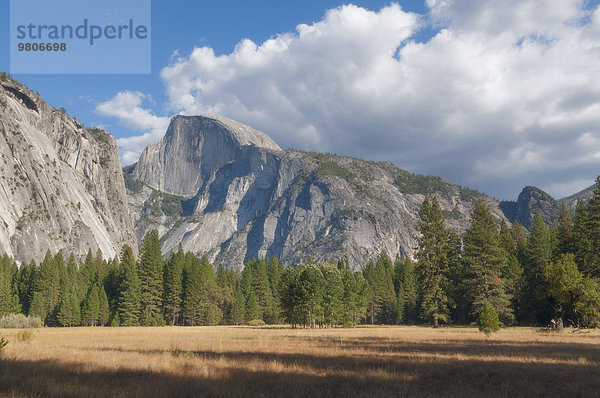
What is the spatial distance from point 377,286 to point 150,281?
176ft

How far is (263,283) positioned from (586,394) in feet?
316

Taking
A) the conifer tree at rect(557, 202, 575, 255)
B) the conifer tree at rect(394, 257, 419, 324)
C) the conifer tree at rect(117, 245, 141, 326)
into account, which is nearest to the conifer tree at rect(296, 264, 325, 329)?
the conifer tree at rect(117, 245, 141, 326)

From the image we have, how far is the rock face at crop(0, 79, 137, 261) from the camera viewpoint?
12338cm

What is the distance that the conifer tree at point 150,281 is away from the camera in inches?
2862

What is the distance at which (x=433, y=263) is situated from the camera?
51.3 metres

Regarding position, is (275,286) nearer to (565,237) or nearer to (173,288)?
(173,288)

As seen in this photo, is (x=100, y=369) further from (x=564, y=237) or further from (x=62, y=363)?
(x=564, y=237)

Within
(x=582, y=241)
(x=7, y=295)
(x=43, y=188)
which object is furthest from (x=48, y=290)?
(x=582, y=241)

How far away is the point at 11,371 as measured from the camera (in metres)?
11.5

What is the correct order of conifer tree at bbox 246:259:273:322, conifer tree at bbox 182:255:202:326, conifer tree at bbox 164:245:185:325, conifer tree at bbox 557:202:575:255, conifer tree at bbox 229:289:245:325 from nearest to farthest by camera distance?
1. conifer tree at bbox 557:202:575:255
2. conifer tree at bbox 164:245:185:325
3. conifer tree at bbox 182:255:202:326
4. conifer tree at bbox 229:289:245:325
5. conifer tree at bbox 246:259:273:322

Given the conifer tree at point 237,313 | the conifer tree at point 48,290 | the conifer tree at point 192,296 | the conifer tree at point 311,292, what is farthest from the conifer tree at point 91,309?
the conifer tree at point 311,292

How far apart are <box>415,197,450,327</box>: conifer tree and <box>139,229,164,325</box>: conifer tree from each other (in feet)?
159

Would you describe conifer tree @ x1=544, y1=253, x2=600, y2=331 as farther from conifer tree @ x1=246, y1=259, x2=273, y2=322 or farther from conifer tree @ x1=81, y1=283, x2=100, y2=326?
conifer tree @ x1=81, y1=283, x2=100, y2=326

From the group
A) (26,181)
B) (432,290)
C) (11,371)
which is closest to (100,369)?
(11,371)
